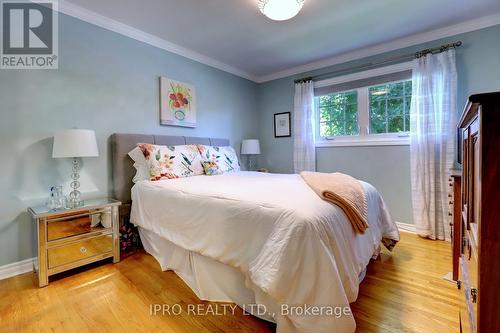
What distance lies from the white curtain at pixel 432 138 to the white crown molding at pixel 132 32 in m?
2.64

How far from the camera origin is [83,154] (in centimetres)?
202

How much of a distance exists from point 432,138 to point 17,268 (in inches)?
169

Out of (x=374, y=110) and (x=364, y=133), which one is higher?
(x=374, y=110)

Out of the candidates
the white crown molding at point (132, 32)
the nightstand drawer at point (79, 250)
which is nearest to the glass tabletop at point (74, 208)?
the nightstand drawer at point (79, 250)

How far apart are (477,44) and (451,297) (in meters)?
2.62

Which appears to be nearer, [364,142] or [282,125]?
[364,142]

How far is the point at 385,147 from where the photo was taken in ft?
10.3

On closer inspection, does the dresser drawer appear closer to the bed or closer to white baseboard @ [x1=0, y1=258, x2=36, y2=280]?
the bed

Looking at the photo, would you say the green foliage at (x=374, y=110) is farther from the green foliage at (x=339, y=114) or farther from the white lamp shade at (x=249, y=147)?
the white lamp shade at (x=249, y=147)

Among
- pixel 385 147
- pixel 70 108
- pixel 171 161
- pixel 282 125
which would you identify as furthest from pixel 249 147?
pixel 70 108

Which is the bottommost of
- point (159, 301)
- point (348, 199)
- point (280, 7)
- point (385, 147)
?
point (159, 301)

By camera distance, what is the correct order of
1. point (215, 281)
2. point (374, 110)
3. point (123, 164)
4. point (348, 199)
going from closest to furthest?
point (348, 199) < point (215, 281) < point (123, 164) < point (374, 110)

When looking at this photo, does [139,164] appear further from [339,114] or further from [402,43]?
[402,43]

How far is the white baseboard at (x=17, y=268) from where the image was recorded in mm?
1963
